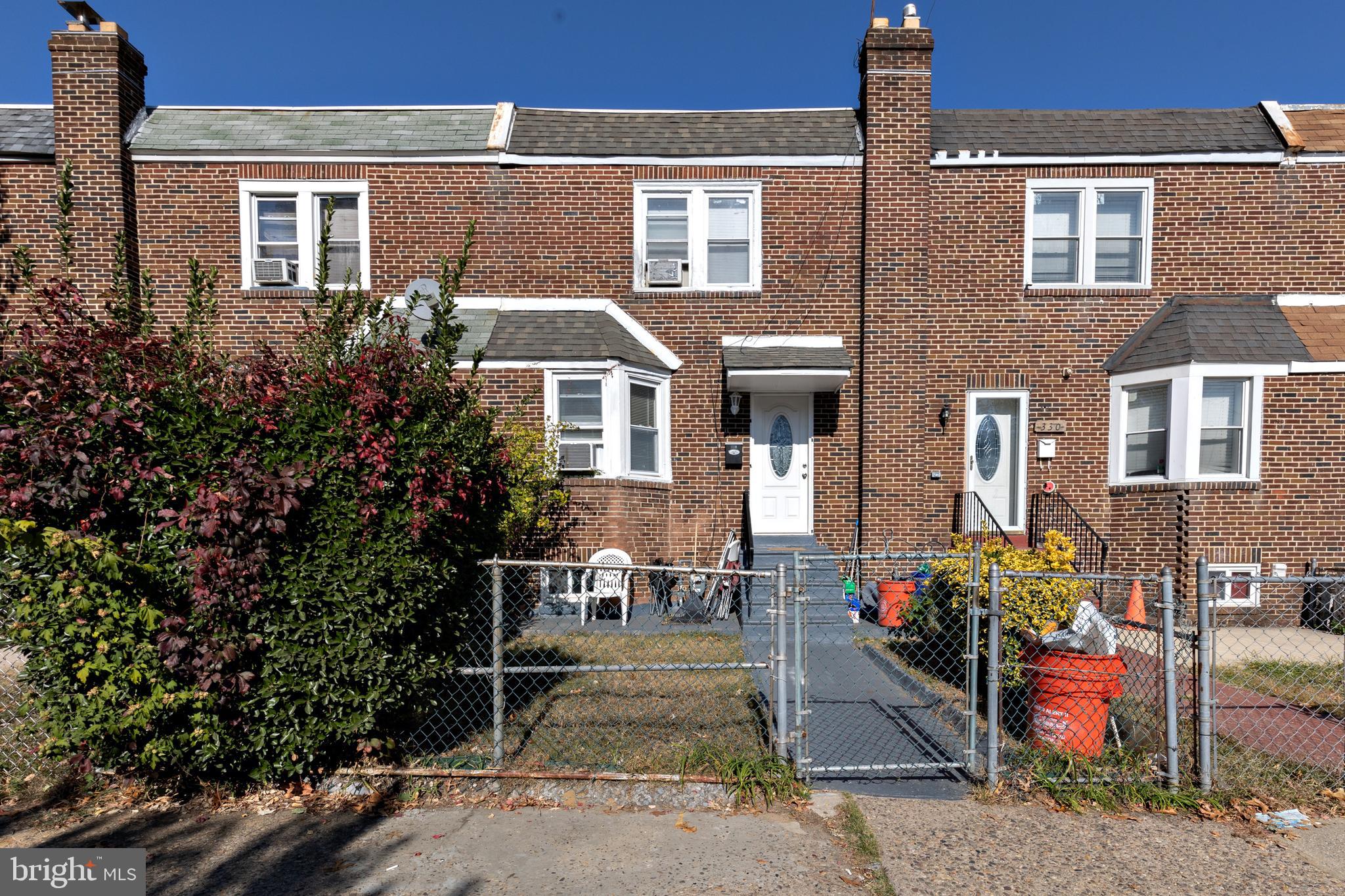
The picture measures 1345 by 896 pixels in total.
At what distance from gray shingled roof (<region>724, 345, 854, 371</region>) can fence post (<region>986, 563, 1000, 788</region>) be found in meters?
5.27

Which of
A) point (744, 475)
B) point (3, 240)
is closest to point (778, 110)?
point (744, 475)

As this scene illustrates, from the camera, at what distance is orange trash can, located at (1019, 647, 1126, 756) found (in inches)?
183

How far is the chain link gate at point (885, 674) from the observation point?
14.6ft

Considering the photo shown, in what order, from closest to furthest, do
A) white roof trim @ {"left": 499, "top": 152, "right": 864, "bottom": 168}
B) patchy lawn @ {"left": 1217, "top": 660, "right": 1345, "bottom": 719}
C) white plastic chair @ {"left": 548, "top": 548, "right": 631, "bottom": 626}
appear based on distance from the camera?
patchy lawn @ {"left": 1217, "top": 660, "right": 1345, "bottom": 719} < white plastic chair @ {"left": 548, "top": 548, "right": 631, "bottom": 626} < white roof trim @ {"left": 499, "top": 152, "right": 864, "bottom": 168}

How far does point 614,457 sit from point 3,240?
8865mm

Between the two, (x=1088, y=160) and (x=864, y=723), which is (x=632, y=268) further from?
(x=864, y=723)

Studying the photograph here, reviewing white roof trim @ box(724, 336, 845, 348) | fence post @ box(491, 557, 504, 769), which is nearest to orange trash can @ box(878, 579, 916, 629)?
white roof trim @ box(724, 336, 845, 348)

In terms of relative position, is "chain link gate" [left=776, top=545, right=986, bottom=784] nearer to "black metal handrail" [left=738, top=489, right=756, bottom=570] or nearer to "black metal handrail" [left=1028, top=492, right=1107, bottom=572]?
"black metal handrail" [left=738, top=489, right=756, bottom=570]

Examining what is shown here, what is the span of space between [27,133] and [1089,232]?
49.4 feet

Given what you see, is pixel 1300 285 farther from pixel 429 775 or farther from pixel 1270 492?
pixel 429 775

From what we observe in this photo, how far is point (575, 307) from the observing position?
10094 mm

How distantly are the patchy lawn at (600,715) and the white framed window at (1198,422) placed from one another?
6.78m

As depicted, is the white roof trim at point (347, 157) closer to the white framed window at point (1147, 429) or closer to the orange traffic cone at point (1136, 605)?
the orange traffic cone at point (1136, 605)

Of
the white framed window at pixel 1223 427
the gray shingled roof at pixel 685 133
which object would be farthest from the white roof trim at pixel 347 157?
the white framed window at pixel 1223 427
